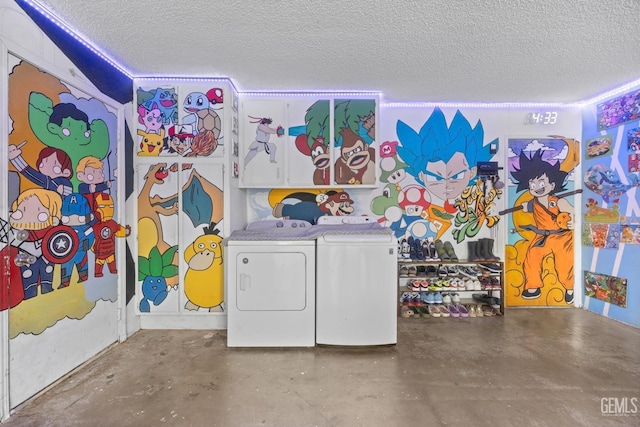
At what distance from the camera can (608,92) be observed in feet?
10.4

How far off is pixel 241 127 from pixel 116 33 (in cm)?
129

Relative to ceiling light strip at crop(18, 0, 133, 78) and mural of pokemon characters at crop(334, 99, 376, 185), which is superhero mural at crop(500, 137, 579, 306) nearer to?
mural of pokemon characters at crop(334, 99, 376, 185)

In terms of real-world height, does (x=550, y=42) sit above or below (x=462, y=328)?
above

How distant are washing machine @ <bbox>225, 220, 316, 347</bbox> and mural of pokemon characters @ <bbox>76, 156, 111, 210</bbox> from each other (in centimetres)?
114

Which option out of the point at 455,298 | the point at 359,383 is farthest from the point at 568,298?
the point at 359,383

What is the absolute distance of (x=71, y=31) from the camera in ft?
6.93

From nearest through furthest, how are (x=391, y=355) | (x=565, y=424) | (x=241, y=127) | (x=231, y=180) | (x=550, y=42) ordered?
(x=565, y=424) → (x=550, y=42) → (x=391, y=355) → (x=231, y=180) → (x=241, y=127)

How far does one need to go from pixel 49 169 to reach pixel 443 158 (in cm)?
385

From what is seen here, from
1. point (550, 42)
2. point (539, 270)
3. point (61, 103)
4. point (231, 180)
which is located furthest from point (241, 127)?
point (539, 270)

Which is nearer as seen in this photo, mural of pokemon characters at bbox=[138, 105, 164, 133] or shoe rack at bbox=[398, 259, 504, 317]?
mural of pokemon characters at bbox=[138, 105, 164, 133]

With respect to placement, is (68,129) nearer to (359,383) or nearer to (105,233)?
→ (105,233)

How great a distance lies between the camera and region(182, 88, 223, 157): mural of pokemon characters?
9.29 feet

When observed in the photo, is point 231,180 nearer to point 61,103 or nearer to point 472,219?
point 61,103

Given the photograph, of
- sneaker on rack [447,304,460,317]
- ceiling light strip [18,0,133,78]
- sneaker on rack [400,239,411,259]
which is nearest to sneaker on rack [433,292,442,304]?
sneaker on rack [447,304,460,317]
